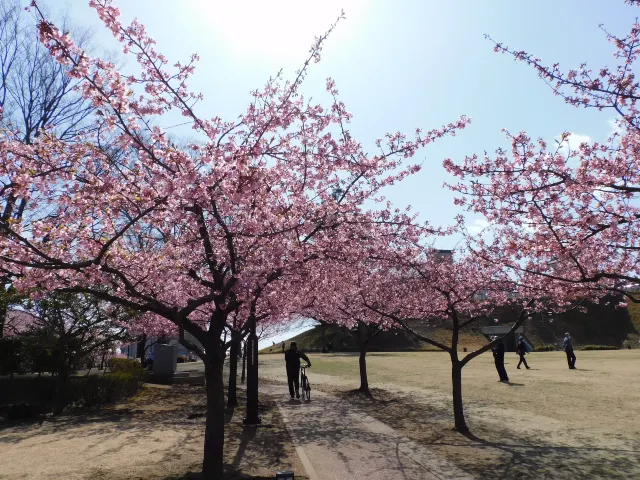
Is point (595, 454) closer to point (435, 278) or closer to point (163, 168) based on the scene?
point (435, 278)

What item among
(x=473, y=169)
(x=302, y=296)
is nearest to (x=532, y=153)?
(x=473, y=169)

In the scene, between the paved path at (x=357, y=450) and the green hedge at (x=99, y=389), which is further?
the green hedge at (x=99, y=389)

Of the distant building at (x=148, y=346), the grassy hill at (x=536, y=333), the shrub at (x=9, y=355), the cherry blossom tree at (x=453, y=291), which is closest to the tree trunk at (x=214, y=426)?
the cherry blossom tree at (x=453, y=291)

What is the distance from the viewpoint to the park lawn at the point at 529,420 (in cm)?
724

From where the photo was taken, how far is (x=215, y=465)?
20.6 ft

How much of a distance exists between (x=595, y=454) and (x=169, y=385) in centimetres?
1906

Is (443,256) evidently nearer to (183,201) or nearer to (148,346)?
(183,201)

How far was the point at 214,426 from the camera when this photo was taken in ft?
Result: 21.3

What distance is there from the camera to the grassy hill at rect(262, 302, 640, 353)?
59.5 metres

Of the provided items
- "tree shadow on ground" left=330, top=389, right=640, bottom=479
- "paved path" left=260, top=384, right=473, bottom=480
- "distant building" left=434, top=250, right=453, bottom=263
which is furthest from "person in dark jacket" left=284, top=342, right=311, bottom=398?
"distant building" left=434, top=250, right=453, bottom=263

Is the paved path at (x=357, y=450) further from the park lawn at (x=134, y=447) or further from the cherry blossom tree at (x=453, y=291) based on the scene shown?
the cherry blossom tree at (x=453, y=291)

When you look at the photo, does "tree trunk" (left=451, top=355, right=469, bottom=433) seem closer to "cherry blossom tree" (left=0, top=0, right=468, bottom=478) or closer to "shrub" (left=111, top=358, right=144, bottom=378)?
"cherry blossom tree" (left=0, top=0, right=468, bottom=478)

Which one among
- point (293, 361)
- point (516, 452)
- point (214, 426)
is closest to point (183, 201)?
point (214, 426)

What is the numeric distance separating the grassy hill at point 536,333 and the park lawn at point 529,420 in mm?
38523
